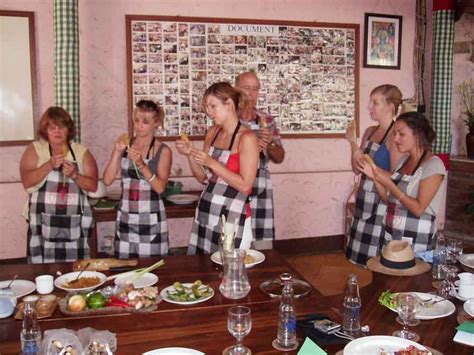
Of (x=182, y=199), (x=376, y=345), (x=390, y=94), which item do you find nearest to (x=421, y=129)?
(x=390, y=94)

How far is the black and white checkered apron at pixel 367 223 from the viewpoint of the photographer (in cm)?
316

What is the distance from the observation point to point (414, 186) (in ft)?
9.23

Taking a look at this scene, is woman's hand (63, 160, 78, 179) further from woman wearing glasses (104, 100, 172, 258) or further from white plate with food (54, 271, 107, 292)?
white plate with food (54, 271, 107, 292)

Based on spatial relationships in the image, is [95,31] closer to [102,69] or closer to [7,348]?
[102,69]

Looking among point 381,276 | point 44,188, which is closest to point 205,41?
point 44,188

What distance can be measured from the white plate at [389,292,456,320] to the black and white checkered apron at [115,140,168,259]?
168 cm

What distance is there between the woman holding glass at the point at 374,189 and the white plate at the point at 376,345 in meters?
1.53

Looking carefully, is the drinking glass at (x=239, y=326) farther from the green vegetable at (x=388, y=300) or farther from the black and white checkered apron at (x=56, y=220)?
the black and white checkered apron at (x=56, y=220)

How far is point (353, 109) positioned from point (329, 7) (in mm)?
1044

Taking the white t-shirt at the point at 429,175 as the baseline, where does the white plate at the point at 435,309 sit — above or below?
below

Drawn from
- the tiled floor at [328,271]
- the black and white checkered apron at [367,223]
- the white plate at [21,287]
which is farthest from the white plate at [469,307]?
the tiled floor at [328,271]

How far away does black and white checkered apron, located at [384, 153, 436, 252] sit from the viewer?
9.17 feet

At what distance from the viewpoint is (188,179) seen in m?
4.78

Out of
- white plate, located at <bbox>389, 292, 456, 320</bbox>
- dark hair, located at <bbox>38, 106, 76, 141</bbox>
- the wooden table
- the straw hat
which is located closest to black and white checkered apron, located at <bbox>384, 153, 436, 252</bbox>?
the straw hat
